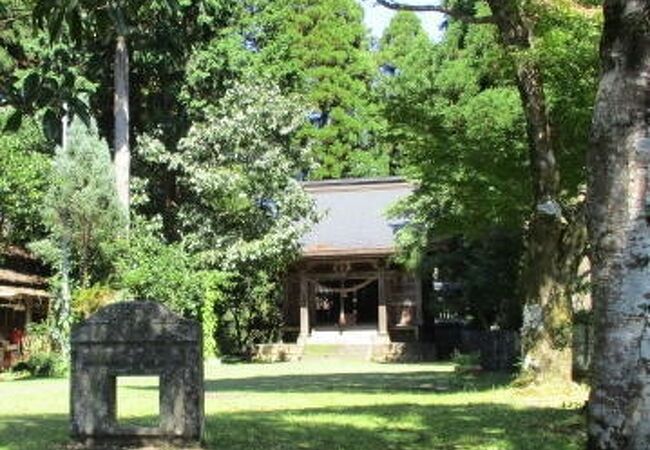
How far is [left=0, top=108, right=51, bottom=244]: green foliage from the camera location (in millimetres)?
25125

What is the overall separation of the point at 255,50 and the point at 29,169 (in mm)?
9532

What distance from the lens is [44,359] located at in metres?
23.5

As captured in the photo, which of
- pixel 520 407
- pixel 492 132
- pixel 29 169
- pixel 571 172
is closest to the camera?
pixel 520 407

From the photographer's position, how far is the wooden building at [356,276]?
31.8 meters

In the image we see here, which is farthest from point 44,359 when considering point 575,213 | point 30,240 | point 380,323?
point 575,213

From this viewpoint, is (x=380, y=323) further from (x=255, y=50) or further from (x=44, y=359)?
(x=44, y=359)

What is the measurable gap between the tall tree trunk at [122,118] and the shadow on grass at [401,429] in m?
18.1

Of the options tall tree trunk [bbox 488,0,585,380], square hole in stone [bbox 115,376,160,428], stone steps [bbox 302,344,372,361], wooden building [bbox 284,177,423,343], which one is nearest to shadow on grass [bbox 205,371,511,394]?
square hole in stone [bbox 115,376,160,428]

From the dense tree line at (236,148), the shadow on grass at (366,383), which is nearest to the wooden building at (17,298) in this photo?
the dense tree line at (236,148)

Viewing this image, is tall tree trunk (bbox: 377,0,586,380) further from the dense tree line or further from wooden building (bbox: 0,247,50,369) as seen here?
wooden building (bbox: 0,247,50,369)

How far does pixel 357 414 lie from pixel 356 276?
73.3ft

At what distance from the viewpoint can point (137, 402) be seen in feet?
43.5

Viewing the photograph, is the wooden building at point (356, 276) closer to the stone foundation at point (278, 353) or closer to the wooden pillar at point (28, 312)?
the stone foundation at point (278, 353)

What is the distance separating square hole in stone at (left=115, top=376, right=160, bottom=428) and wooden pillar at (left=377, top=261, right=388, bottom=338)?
44.9ft
